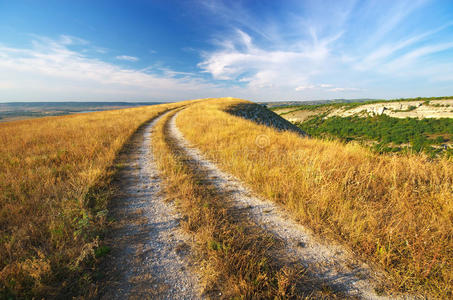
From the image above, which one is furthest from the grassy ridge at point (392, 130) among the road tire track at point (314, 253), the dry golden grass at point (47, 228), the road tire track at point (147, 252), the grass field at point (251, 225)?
the dry golden grass at point (47, 228)

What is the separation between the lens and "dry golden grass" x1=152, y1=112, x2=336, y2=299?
1.94 metres

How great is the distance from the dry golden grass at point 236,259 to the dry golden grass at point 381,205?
3.60 feet

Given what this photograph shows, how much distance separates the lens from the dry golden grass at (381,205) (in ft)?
7.29

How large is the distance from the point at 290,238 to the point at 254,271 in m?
1.04

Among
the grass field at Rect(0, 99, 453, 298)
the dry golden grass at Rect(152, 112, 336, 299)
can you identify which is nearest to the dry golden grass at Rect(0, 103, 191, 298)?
the grass field at Rect(0, 99, 453, 298)

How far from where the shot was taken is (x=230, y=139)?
9.13 meters

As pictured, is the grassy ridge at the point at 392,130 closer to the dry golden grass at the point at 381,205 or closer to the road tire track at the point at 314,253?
the dry golden grass at the point at 381,205

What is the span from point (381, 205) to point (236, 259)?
3.23 meters

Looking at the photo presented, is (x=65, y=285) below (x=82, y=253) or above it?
below

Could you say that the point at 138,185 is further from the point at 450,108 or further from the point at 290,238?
the point at 450,108

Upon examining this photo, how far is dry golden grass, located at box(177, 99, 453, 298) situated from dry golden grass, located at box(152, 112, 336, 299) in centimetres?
110

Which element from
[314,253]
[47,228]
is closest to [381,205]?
[314,253]

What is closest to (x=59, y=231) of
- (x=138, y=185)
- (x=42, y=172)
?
(x=138, y=185)

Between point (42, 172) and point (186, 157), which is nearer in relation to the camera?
point (42, 172)
